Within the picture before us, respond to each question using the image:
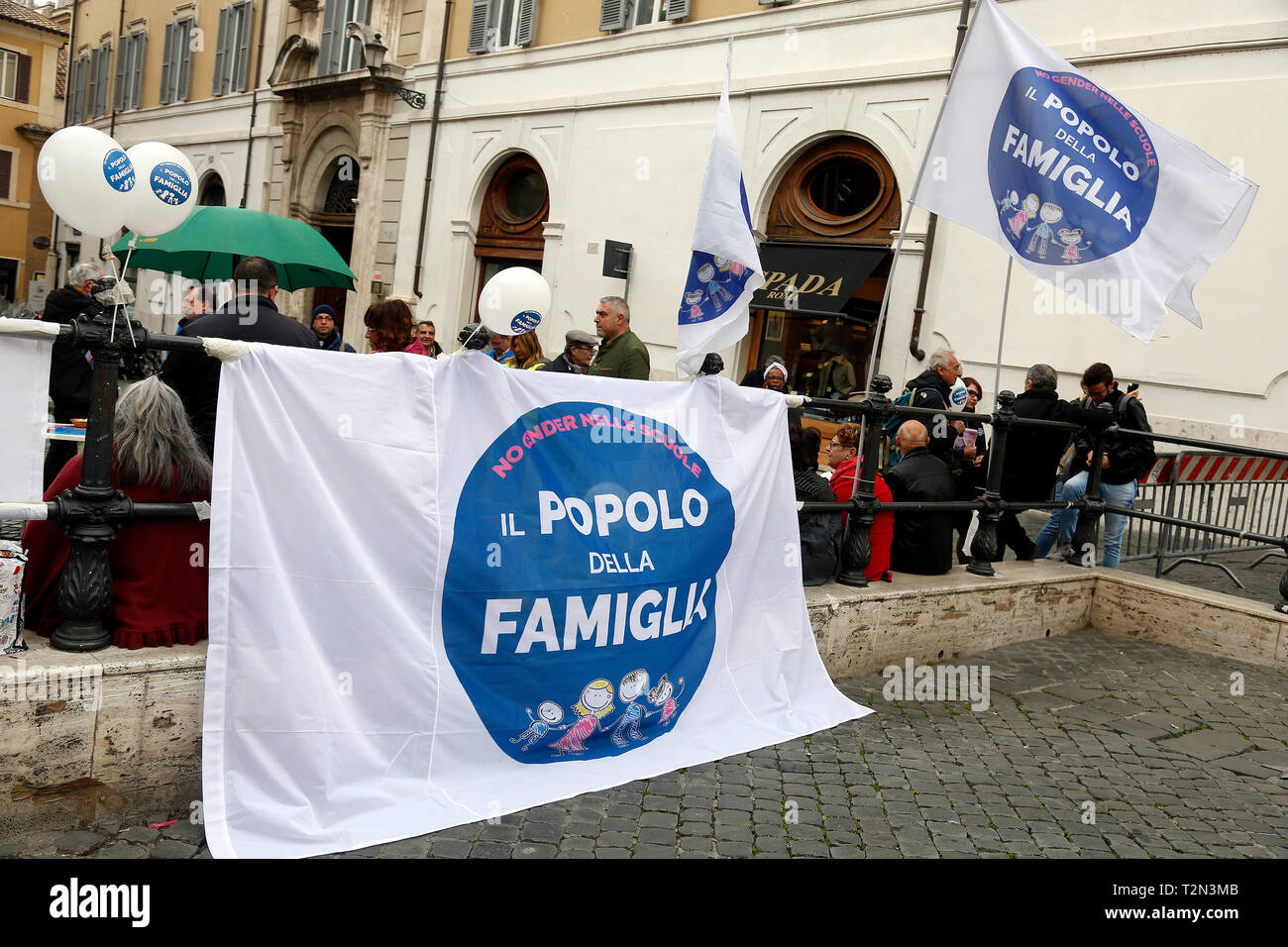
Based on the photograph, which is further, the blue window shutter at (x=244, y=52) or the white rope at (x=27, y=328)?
the blue window shutter at (x=244, y=52)

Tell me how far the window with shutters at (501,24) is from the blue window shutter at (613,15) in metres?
1.79

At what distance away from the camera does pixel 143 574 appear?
3.42 meters

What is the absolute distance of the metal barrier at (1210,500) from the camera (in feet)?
27.2

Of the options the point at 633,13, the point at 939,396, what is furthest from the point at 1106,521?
the point at 633,13

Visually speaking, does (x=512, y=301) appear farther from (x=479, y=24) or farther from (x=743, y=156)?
(x=479, y=24)

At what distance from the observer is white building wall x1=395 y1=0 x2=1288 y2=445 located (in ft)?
34.6

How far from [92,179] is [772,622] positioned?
3.27 m

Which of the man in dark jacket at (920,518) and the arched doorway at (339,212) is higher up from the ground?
the arched doorway at (339,212)

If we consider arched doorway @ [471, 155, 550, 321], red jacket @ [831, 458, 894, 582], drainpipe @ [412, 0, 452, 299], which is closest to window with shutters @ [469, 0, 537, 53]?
drainpipe @ [412, 0, 452, 299]

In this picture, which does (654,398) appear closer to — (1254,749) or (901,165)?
(1254,749)

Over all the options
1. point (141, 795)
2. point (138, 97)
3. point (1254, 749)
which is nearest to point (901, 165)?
point (1254, 749)

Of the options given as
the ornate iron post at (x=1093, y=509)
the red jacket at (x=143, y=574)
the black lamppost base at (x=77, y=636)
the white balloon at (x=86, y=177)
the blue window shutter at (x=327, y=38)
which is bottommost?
the black lamppost base at (x=77, y=636)

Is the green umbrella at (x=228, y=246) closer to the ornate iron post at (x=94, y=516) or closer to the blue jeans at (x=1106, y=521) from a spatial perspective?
the ornate iron post at (x=94, y=516)

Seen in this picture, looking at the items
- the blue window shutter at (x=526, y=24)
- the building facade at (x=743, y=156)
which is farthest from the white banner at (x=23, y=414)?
the blue window shutter at (x=526, y=24)
